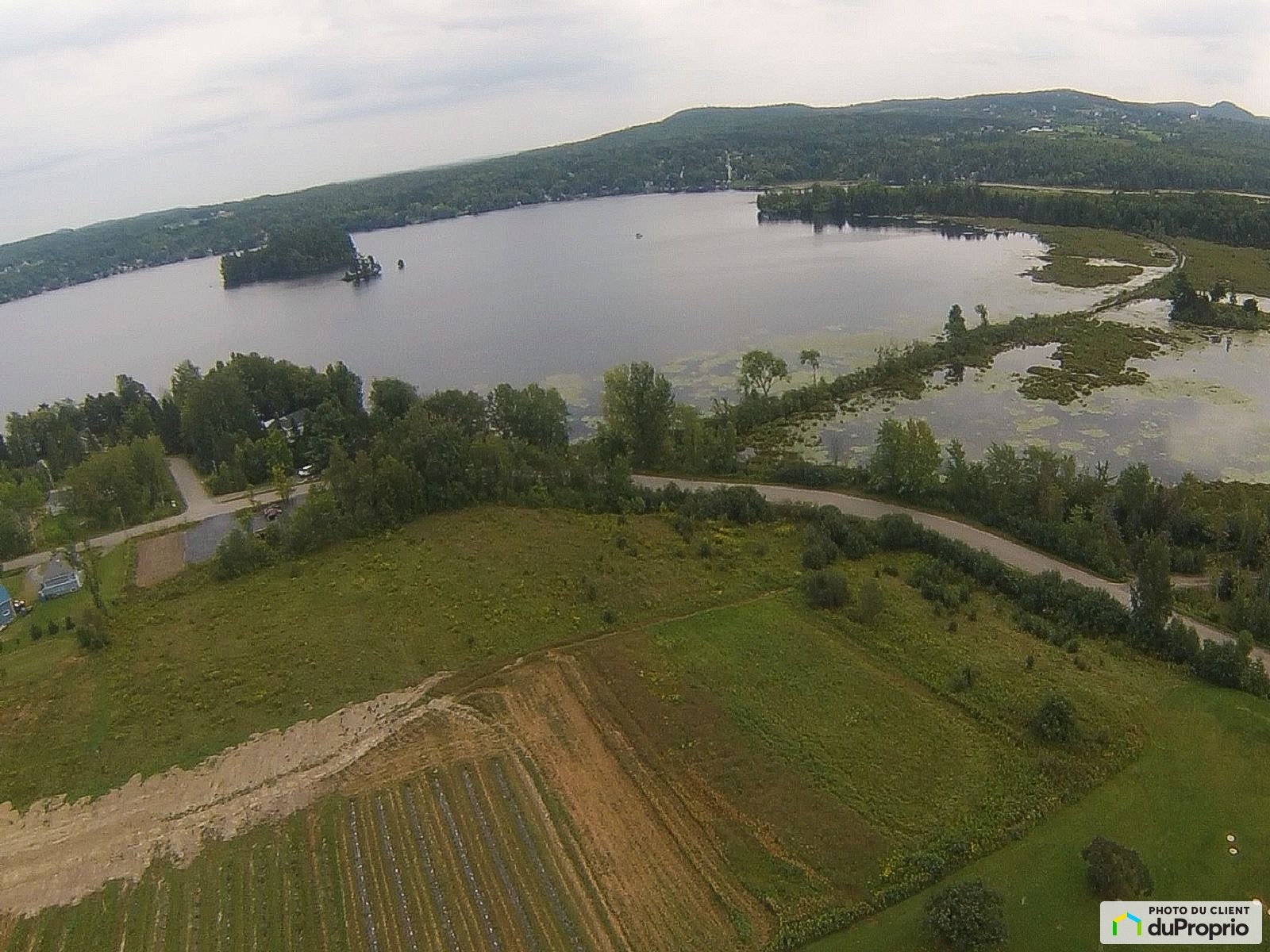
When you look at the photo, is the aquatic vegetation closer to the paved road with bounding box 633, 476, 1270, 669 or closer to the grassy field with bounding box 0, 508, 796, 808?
the paved road with bounding box 633, 476, 1270, 669

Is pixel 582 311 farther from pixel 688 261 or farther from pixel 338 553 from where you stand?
pixel 338 553

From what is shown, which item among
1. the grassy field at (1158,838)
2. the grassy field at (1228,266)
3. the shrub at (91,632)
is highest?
the grassy field at (1228,266)

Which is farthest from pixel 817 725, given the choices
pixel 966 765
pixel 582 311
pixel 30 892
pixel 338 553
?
pixel 582 311

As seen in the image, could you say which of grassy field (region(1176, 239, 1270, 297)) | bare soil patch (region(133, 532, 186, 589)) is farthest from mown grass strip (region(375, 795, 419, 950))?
grassy field (region(1176, 239, 1270, 297))

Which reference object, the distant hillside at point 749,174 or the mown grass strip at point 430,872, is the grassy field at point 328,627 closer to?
the mown grass strip at point 430,872

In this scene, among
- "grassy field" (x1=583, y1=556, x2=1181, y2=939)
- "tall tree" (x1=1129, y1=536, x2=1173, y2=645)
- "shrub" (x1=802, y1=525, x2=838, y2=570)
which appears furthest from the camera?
"shrub" (x1=802, y1=525, x2=838, y2=570)

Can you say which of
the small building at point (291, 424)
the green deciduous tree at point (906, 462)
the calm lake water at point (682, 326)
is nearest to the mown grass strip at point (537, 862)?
the green deciduous tree at point (906, 462)
